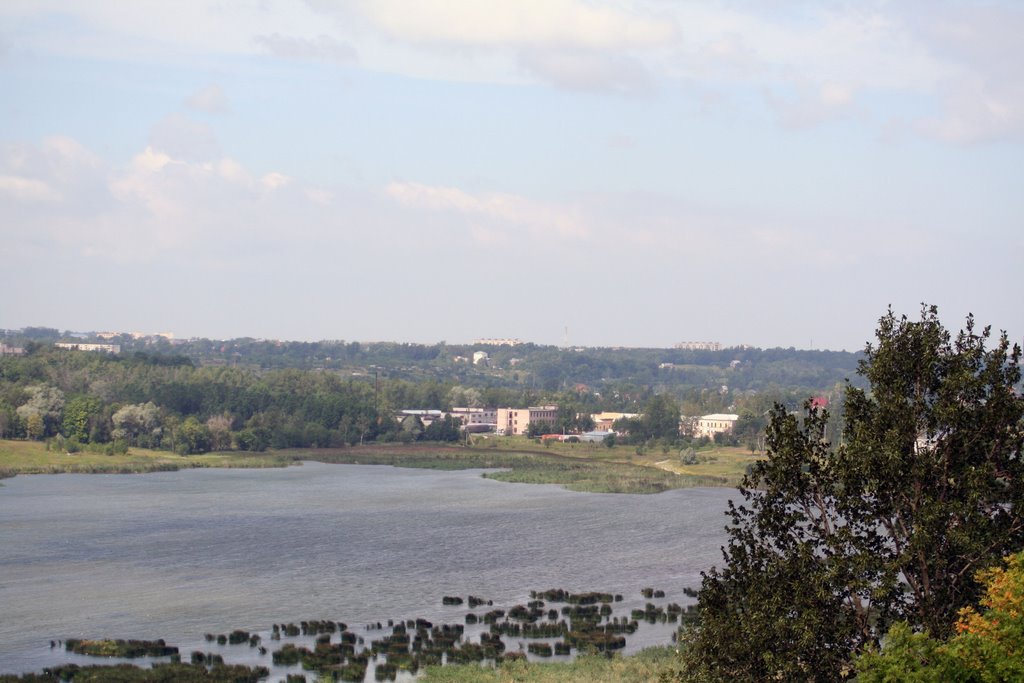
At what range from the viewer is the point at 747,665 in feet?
67.4

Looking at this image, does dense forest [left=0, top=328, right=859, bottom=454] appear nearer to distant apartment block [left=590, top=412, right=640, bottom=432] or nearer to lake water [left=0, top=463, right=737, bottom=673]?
distant apartment block [left=590, top=412, right=640, bottom=432]

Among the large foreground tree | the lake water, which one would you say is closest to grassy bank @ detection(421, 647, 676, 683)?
the lake water

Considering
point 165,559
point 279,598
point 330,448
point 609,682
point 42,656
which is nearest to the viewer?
point 609,682

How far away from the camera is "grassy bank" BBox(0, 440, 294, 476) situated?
9262cm

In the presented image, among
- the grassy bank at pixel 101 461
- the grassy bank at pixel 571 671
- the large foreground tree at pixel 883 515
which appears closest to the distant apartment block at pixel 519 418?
the grassy bank at pixel 101 461

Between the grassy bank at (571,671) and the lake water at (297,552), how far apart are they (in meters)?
3.38

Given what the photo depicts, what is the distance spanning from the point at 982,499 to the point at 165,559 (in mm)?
41316

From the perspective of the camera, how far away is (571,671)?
34.0m

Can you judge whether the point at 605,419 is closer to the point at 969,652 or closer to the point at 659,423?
the point at 659,423

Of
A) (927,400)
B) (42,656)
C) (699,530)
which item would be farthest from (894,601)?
(699,530)

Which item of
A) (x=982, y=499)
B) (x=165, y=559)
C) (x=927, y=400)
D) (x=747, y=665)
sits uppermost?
(x=927, y=400)

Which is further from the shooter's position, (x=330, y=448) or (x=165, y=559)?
(x=330, y=448)

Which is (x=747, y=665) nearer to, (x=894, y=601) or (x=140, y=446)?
(x=894, y=601)

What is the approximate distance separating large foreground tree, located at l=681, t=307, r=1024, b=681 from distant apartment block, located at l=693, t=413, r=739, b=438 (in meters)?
113
